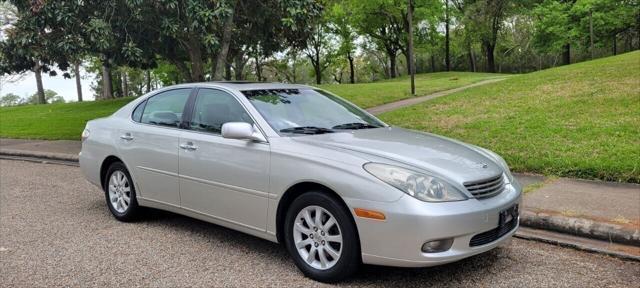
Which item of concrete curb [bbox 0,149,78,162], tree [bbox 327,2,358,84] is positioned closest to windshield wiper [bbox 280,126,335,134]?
concrete curb [bbox 0,149,78,162]

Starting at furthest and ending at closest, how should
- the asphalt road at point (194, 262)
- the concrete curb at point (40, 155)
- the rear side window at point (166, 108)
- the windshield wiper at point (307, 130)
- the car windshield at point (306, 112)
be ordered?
the concrete curb at point (40, 155)
the rear side window at point (166, 108)
the car windshield at point (306, 112)
the windshield wiper at point (307, 130)
the asphalt road at point (194, 262)

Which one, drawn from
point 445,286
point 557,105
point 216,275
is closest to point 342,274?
point 445,286

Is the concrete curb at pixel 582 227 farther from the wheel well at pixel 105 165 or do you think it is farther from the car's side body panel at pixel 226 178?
the wheel well at pixel 105 165

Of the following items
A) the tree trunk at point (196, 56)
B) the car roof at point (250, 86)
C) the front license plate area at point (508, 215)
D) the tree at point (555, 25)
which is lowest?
the front license plate area at point (508, 215)

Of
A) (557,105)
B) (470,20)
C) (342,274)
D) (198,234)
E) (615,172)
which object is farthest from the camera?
(470,20)

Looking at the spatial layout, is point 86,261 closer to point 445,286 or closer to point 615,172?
point 445,286

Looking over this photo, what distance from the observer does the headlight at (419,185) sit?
138 inches

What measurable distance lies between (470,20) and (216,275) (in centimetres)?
4608

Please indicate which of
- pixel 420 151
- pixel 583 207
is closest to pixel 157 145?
pixel 420 151

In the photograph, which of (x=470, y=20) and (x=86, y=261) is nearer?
(x=86, y=261)

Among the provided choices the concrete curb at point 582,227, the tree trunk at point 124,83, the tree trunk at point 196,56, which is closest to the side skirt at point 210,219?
the concrete curb at point 582,227

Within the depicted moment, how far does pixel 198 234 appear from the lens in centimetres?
523

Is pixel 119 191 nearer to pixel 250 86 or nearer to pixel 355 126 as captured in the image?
pixel 250 86

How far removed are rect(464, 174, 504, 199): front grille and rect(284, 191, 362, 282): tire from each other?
865 millimetres
